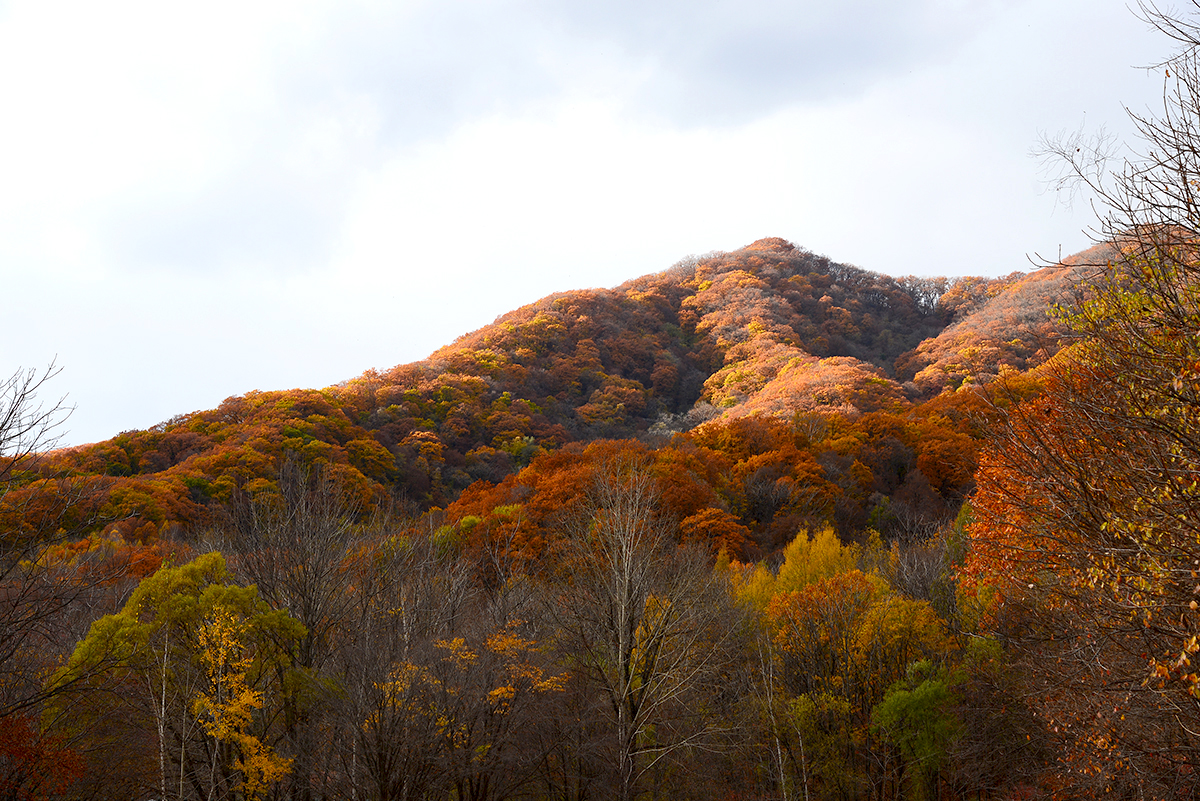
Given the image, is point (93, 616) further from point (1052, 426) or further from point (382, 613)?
point (1052, 426)

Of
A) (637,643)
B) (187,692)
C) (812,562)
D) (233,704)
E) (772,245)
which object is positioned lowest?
(812,562)

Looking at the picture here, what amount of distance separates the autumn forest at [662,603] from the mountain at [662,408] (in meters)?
0.40

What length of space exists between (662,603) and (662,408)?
54.0 meters

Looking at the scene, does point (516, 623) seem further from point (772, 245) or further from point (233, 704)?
point (772, 245)

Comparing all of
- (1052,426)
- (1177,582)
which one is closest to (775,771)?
(1052,426)

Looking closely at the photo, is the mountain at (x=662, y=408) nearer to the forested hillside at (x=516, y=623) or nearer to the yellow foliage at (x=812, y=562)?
the forested hillside at (x=516, y=623)

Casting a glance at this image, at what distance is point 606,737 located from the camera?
16266 mm

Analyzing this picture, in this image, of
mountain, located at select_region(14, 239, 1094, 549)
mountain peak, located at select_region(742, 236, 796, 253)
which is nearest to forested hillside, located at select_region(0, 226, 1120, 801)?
mountain, located at select_region(14, 239, 1094, 549)

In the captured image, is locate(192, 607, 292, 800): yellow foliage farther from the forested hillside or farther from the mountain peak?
the mountain peak

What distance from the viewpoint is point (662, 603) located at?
60.5 ft

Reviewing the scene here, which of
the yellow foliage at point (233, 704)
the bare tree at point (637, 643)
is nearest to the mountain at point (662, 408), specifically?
the yellow foliage at point (233, 704)

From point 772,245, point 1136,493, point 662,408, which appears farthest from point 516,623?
point 772,245

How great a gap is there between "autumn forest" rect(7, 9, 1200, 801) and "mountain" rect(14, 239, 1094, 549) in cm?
40

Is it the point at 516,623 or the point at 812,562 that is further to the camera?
the point at 812,562
